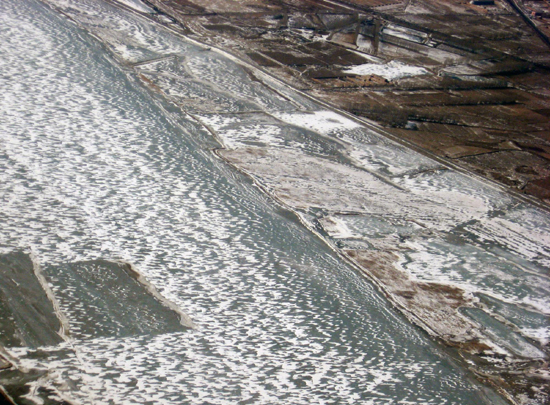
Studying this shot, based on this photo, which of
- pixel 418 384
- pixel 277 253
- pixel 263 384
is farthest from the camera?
pixel 277 253

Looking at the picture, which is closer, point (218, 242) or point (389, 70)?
point (218, 242)

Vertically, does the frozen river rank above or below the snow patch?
below

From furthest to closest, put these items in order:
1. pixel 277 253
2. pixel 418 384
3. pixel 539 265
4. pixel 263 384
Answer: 1. pixel 539 265
2. pixel 277 253
3. pixel 418 384
4. pixel 263 384

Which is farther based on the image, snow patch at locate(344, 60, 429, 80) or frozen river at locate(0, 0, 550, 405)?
snow patch at locate(344, 60, 429, 80)

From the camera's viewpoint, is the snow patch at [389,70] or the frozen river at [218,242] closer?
→ the frozen river at [218,242]

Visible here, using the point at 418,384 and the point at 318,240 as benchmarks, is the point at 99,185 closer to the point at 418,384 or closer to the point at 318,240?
the point at 318,240

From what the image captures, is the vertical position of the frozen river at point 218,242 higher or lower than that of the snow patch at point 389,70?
lower

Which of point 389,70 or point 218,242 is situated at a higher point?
point 389,70

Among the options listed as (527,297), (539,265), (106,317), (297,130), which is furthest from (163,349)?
(297,130)
